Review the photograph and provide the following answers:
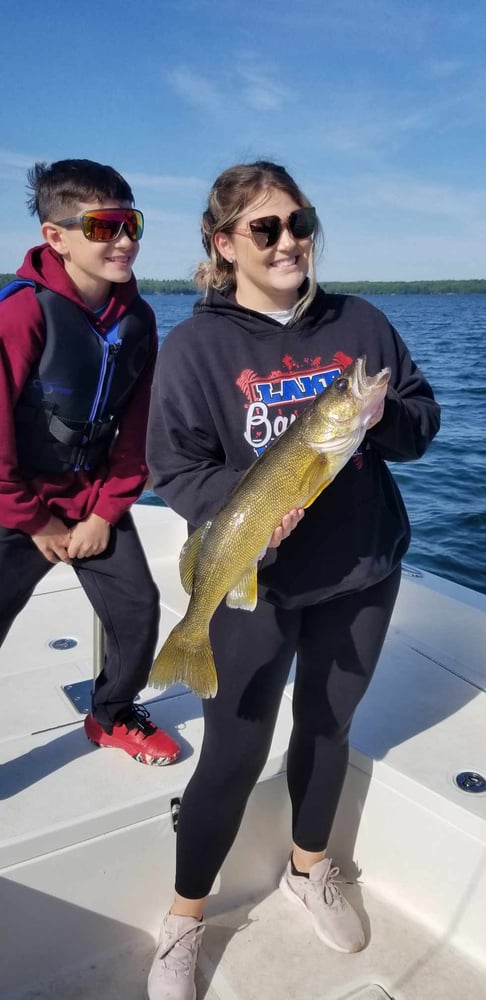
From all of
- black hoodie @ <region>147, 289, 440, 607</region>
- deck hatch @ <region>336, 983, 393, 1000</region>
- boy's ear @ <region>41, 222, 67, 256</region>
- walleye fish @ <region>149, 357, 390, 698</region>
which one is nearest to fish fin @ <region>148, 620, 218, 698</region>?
walleye fish @ <region>149, 357, 390, 698</region>

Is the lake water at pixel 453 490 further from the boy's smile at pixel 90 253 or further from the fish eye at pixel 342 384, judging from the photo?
the fish eye at pixel 342 384

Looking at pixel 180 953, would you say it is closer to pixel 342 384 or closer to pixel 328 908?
pixel 328 908

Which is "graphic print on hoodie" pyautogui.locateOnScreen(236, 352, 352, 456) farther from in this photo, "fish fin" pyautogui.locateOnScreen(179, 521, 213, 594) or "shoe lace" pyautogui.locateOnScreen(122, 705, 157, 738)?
"shoe lace" pyautogui.locateOnScreen(122, 705, 157, 738)

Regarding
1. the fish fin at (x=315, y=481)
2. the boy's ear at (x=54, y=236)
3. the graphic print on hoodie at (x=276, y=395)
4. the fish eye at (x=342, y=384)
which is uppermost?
the boy's ear at (x=54, y=236)

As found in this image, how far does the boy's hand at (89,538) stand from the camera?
9.72 ft

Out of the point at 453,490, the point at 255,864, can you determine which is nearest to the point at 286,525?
the point at 255,864

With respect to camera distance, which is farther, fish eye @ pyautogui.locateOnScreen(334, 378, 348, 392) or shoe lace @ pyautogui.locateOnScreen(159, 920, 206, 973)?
shoe lace @ pyautogui.locateOnScreen(159, 920, 206, 973)

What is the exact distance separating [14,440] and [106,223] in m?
0.88

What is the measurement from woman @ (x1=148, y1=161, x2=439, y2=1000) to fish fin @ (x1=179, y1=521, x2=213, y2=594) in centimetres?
6

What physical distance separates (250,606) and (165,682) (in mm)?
359

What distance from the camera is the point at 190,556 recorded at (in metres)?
2.32

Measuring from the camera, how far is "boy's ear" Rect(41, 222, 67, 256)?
287cm

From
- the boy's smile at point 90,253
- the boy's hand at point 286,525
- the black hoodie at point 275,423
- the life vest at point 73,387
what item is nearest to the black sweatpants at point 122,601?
the life vest at point 73,387

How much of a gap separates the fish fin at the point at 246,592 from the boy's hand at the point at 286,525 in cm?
10
